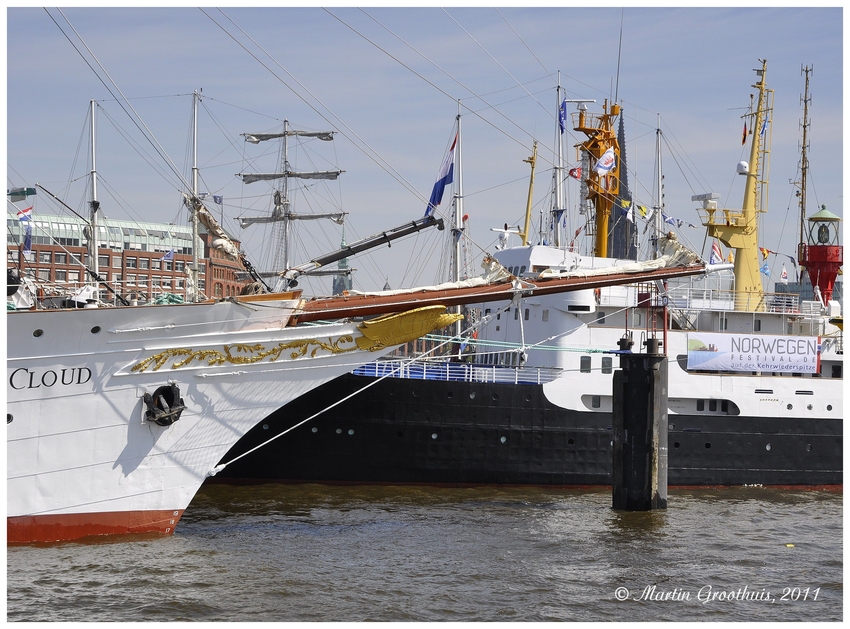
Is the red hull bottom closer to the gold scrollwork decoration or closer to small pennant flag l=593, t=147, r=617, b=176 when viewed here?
the gold scrollwork decoration

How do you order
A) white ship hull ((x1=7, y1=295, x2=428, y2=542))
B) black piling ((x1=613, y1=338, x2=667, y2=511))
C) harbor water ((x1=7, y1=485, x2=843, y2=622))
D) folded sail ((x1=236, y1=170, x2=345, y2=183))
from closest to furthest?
harbor water ((x1=7, y1=485, x2=843, y2=622)) → white ship hull ((x1=7, y1=295, x2=428, y2=542)) → black piling ((x1=613, y1=338, x2=667, y2=511)) → folded sail ((x1=236, y1=170, x2=345, y2=183))

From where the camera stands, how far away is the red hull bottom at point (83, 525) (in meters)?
14.2

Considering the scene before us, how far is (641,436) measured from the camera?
1852 centimetres

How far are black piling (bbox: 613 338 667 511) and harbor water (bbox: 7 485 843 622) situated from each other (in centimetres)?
40

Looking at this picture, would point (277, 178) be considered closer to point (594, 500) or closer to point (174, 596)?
point (594, 500)

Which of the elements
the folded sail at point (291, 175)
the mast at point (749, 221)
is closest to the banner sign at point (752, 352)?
the mast at point (749, 221)

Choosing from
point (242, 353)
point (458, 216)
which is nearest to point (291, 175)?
point (458, 216)

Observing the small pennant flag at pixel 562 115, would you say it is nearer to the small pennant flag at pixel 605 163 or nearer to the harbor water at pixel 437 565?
the small pennant flag at pixel 605 163

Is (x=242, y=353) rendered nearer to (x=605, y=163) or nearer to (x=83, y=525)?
(x=83, y=525)

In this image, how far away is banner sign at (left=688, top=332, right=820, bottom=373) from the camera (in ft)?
77.3

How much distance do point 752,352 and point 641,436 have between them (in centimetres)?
682

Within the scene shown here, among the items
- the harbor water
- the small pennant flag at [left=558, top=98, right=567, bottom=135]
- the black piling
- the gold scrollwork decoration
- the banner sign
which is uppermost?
the small pennant flag at [left=558, top=98, right=567, bottom=135]

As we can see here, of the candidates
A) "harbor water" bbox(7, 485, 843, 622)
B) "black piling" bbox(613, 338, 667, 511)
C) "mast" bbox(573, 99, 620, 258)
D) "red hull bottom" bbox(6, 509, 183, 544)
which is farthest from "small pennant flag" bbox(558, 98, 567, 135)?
"red hull bottom" bbox(6, 509, 183, 544)

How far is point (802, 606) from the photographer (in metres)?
12.8
